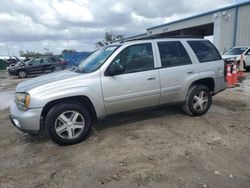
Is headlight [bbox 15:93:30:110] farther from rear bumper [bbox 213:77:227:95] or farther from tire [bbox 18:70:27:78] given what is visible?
tire [bbox 18:70:27:78]

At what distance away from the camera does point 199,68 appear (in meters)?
5.13

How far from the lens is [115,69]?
13.6 ft

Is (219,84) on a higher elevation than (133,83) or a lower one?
lower

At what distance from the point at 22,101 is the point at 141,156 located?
2.26 metres

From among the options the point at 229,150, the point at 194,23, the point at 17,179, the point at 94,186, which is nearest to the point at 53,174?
the point at 17,179

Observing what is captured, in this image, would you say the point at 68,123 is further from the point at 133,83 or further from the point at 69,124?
the point at 133,83

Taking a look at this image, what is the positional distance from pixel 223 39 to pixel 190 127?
19449mm

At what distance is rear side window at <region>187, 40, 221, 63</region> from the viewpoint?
17.2ft

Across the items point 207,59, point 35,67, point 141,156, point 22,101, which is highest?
point 207,59

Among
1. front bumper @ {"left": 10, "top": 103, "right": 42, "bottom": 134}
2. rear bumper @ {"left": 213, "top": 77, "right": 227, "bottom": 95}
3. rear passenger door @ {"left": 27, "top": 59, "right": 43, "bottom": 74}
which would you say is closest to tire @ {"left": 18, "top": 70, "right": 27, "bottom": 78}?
rear passenger door @ {"left": 27, "top": 59, "right": 43, "bottom": 74}

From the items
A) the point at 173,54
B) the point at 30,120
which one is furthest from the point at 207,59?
the point at 30,120

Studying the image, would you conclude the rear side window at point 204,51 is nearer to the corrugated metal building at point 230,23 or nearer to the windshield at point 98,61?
the windshield at point 98,61

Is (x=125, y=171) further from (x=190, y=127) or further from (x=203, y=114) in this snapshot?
(x=203, y=114)

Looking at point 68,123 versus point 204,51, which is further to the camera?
point 204,51
